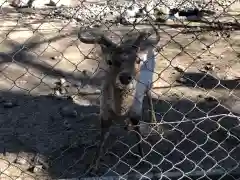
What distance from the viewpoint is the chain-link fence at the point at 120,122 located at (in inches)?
155

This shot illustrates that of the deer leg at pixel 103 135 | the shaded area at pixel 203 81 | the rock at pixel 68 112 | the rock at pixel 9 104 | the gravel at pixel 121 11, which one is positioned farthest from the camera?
the gravel at pixel 121 11

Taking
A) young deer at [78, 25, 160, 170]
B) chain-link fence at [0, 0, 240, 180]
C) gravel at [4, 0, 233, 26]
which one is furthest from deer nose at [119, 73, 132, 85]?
gravel at [4, 0, 233, 26]

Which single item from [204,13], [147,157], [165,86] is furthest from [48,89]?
[204,13]

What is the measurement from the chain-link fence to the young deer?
3.6 inches

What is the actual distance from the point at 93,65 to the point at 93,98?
2.81 ft

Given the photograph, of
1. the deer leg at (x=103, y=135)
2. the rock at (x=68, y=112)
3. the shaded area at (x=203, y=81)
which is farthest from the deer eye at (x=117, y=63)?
the shaded area at (x=203, y=81)

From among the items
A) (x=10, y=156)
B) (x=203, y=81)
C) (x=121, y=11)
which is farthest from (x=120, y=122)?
(x=121, y=11)

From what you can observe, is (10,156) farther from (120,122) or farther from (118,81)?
(118,81)

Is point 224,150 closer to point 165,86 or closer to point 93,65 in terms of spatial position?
point 165,86

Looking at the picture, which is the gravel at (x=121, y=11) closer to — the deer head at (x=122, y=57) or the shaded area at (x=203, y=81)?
the shaded area at (x=203, y=81)

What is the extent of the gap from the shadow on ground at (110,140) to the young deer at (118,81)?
0.55 ft

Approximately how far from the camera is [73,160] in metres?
4.03

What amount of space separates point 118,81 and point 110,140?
0.82 metres

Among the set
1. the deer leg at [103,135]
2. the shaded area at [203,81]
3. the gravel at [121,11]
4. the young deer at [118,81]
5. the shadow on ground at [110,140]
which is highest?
the young deer at [118,81]
